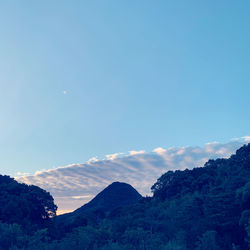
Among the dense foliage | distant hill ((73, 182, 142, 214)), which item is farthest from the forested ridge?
distant hill ((73, 182, 142, 214))

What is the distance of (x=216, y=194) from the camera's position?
44594 millimetres

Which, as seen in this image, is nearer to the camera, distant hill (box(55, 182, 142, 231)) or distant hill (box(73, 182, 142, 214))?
distant hill (box(55, 182, 142, 231))

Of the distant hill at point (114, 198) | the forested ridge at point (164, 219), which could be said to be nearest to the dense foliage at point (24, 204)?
the forested ridge at point (164, 219)

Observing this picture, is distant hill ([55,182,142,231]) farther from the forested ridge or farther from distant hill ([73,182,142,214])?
the forested ridge

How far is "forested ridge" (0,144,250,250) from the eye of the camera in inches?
1355

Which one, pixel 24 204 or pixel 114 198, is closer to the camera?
pixel 24 204

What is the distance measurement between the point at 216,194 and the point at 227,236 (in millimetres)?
6364

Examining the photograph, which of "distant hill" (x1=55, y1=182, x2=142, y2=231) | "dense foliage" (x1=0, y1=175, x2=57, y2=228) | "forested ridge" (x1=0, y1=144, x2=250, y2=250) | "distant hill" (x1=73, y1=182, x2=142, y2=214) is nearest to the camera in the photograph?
"forested ridge" (x1=0, y1=144, x2=250, y2=250)

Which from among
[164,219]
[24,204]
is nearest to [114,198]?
[24,204]

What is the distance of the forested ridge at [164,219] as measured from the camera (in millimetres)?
34406

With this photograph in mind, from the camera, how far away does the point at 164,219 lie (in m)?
51.9

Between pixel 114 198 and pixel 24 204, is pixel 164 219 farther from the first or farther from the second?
pixel 114 198

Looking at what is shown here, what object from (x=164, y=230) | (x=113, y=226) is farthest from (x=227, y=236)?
(x=113, y=226)

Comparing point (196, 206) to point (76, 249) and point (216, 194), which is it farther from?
point (76, 249)
